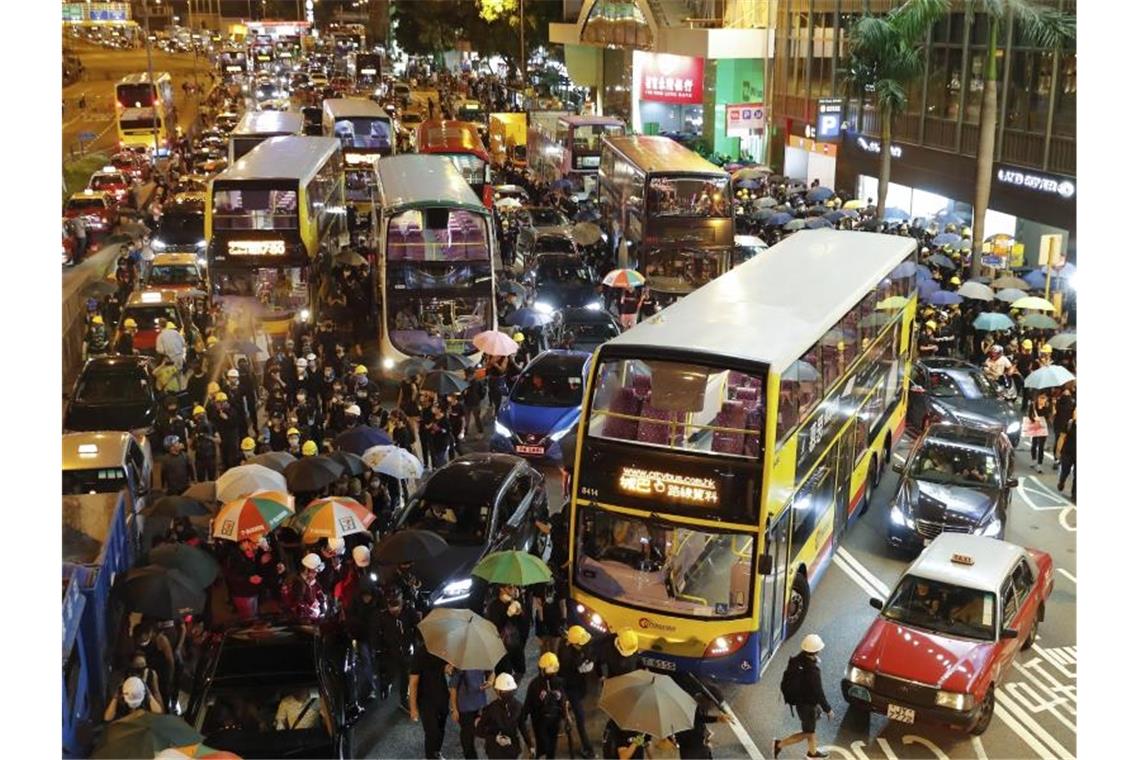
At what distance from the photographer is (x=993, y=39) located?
1178 inches

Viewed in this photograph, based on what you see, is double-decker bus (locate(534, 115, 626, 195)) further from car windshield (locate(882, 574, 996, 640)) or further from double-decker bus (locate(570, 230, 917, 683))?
car windshield (locate(882, 574, 996, 640))

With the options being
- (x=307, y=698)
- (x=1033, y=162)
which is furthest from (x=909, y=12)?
(x=307, y=698)

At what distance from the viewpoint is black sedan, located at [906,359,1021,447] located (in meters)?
20.7

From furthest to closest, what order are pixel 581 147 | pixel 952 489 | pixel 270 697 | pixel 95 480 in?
pixel 581 147 < pixel 952 489 < pixel 95 480 < pixel 270 697

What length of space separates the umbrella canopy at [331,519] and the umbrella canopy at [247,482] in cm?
73

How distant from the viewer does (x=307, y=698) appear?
11047 mm

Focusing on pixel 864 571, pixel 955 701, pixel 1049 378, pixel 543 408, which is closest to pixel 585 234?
pixel 543 408

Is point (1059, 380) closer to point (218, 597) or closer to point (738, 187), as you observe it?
point (218, 597)

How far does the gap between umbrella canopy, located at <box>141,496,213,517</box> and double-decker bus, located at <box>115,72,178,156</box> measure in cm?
4415

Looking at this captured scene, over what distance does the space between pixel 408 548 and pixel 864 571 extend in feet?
20.8

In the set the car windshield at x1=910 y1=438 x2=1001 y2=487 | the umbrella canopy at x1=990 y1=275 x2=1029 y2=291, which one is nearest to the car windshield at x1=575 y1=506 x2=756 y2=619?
the car windshield at x1=910 y1=438 x2=1001 y2=487

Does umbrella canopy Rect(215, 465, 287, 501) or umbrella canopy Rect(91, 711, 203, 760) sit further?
umbrella canopy Rect(215, 465, 287, 501)

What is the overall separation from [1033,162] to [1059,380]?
14.6 m

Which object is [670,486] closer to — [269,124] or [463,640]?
[463,640]
